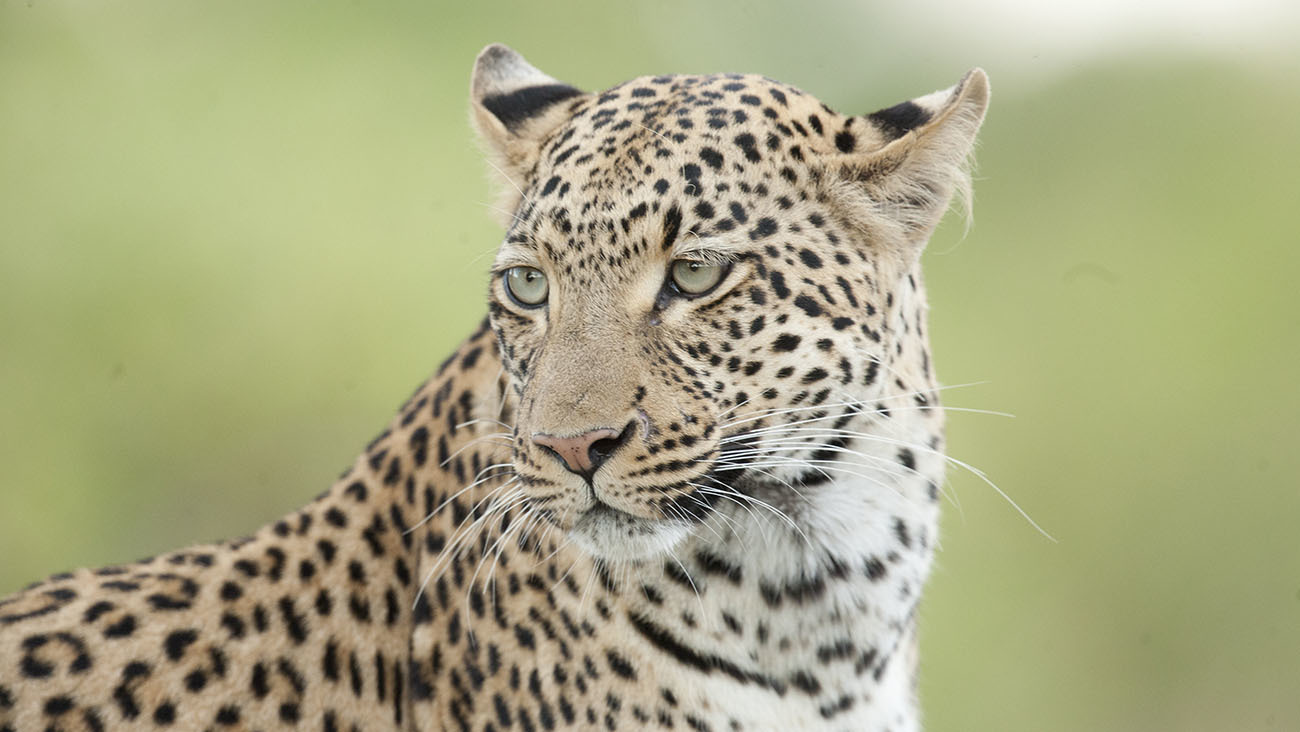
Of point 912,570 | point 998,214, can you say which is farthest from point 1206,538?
point 912,570

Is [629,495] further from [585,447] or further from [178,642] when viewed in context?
[178,642]

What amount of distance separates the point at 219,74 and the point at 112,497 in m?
3.70

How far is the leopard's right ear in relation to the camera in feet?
13.5

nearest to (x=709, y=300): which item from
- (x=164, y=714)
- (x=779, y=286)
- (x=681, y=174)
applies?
(x=779, y=286)

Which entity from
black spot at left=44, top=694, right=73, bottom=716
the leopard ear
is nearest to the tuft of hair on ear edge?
the leopard ear

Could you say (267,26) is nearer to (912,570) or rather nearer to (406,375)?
(406,375)

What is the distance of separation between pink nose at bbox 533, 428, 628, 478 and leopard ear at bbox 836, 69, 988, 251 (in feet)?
3.41

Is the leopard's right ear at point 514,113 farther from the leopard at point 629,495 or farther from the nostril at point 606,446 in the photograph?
the nostril at point 606,446

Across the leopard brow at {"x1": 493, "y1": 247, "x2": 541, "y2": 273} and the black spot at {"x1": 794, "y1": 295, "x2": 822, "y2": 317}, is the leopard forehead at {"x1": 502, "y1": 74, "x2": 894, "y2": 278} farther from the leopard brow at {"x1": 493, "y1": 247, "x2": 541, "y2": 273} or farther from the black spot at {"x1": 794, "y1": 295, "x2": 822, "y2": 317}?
the black spot at {"x1": 794, "y1": 295, "x2": 822, "y2": 317}

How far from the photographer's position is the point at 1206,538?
10.2m

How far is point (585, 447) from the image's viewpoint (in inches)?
130

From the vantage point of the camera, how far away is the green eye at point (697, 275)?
3.53 metres

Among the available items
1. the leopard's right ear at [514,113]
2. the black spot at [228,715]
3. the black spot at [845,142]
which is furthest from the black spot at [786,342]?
the black spot at [228,715]

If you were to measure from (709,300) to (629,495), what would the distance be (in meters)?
0.58
